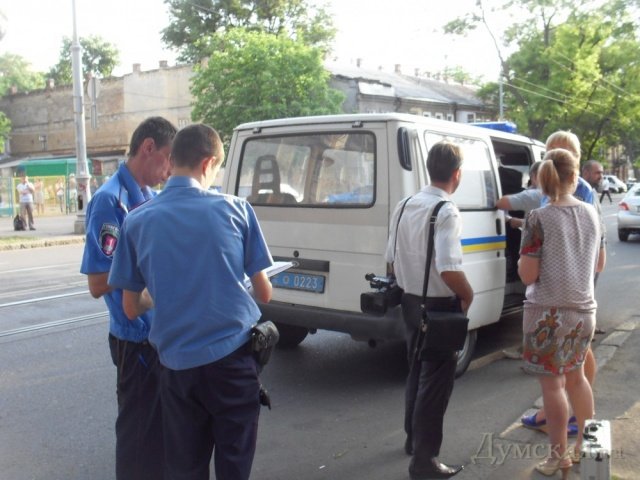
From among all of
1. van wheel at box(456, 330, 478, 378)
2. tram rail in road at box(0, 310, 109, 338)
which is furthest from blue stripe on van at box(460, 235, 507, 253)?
tram rail in road at box(0, 310, 109, 338)

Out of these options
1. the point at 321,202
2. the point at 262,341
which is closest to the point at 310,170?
the point at 321,202

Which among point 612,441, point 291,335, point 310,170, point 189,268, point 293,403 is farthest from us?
point 291,335

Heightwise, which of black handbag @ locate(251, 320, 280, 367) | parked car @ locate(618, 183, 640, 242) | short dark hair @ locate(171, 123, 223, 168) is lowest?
parked car @ locate(618, 183, 640, 242)

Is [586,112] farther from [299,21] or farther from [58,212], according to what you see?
[58,212]

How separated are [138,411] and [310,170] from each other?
3.07 m

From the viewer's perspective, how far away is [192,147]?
2.66 meters

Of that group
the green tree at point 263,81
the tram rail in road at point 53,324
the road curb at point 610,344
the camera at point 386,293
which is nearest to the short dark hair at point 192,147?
the camera at point 386,293

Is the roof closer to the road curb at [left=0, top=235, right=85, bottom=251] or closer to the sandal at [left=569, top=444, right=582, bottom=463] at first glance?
the road curb at [left=0, top=235, right=85, bottom=251]

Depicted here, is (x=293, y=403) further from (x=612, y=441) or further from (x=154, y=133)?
(x=154, y=133)

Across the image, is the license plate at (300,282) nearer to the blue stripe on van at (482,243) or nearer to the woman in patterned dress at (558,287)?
the blue stripe on van at (482,243)

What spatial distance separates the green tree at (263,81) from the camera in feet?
123

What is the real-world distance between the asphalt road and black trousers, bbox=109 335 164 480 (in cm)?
123

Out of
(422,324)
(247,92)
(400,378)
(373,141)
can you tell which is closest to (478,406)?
(400,378)

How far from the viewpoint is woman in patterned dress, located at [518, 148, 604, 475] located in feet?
12.2
